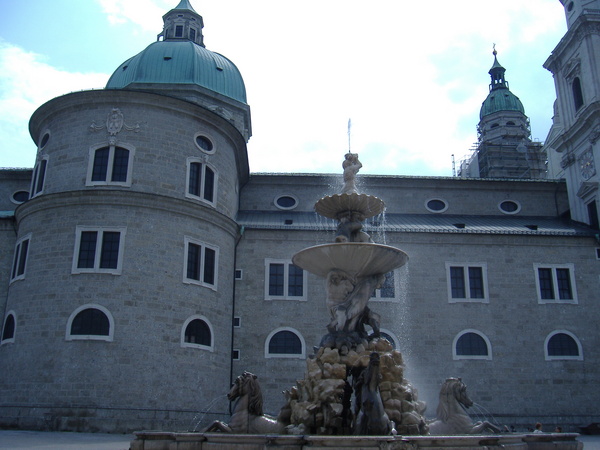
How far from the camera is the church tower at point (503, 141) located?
44750 mm

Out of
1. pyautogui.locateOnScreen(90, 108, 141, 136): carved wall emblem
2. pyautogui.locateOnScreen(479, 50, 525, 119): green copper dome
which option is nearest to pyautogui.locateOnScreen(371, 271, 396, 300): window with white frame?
pyautogui.locateOnScreen(90, 108, 141, 136): carved wall emblem

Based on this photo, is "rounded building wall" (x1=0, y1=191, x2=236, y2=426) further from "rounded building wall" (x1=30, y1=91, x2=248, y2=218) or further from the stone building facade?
"rounded building wall" (x1=30, y1=91, x2=248, y2=218)

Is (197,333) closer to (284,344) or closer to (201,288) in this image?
(201,288)

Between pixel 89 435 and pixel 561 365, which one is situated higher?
pixel 561 365

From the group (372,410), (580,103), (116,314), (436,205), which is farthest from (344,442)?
(580,103)

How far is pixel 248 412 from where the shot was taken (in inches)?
417

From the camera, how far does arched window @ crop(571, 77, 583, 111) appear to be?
99.7 ft

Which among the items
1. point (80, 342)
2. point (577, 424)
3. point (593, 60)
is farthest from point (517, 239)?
point (80, 342)

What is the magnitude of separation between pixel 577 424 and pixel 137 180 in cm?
2042

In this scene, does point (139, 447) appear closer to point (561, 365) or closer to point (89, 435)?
point (89, 435)

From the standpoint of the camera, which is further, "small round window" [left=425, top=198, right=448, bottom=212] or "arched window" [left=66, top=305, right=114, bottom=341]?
"small round window" [left=425, top=198, right=448, bottom=212]

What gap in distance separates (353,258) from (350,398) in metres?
2.94

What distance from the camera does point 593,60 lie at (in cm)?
2919

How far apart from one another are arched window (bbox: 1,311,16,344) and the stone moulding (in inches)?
513
